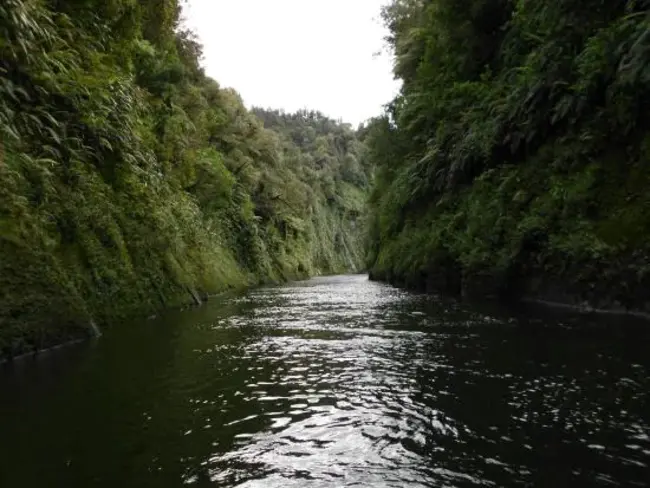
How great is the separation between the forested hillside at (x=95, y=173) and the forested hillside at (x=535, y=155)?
9.40m

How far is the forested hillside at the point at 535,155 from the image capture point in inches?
422

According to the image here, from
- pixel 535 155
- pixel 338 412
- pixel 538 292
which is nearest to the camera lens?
pixel 338 412

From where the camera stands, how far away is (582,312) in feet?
36.6

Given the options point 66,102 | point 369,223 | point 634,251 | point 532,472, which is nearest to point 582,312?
point 634,251

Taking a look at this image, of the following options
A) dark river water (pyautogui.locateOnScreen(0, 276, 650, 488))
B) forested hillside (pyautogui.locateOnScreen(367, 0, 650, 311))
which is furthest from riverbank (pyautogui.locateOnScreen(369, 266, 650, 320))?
dark river water (pyautogui.locateOnScreen(0, 276, 650, 488))

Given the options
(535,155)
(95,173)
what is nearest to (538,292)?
(535,155)

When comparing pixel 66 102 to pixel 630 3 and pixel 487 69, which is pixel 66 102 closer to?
pixel 630 3

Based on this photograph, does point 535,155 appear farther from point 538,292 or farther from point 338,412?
point 338,412

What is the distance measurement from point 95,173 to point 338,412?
10533 millimetres

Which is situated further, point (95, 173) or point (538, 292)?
point (538, 292)

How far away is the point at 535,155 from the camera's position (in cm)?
1509

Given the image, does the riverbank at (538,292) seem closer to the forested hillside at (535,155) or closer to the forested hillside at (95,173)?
the forested hillside at (535,155)

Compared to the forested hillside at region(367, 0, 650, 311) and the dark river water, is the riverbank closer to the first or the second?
the forested hillside at region(367, 0, 650, 311)

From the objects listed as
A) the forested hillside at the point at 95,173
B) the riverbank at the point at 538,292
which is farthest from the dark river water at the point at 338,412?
the riverbank at the point at 538,292
